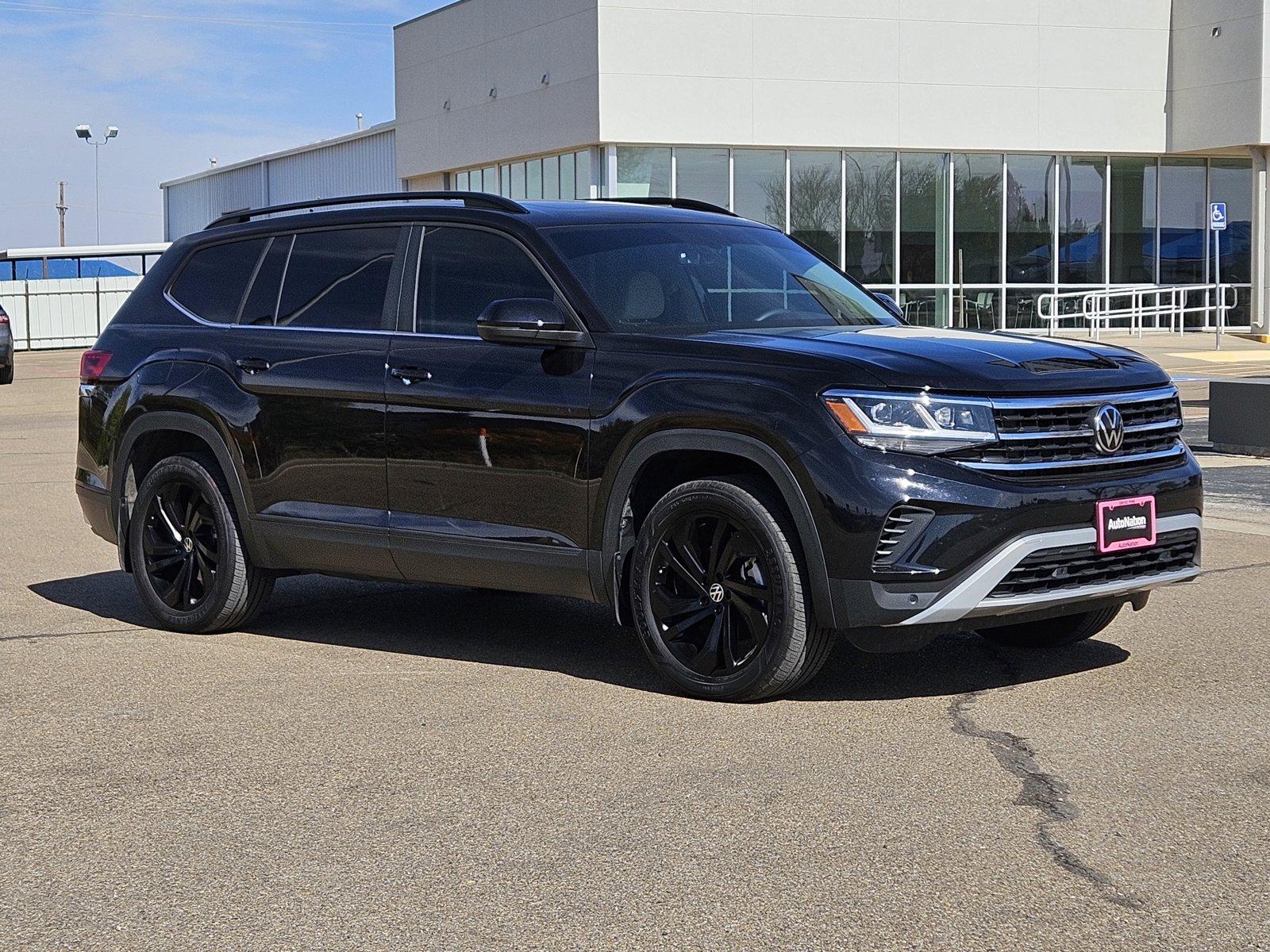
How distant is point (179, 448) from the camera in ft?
26.0

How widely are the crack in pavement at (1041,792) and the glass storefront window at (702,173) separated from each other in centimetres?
2795

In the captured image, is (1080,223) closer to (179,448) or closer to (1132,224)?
(1132,224)

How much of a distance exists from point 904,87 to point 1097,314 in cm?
586

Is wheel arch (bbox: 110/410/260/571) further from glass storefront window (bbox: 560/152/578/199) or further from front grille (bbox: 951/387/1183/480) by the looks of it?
glass storefront window (bbox: 560/152/578/199)

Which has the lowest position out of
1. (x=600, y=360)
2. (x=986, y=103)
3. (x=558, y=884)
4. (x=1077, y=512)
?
(x=558, y=884)

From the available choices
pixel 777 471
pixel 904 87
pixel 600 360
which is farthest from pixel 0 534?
pixel 904 87

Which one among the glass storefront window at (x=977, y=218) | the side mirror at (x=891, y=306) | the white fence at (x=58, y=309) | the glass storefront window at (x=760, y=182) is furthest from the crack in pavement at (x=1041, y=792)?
the white fence at (x=58, y=309)

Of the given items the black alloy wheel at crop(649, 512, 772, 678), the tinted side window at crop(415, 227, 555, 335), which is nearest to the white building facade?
the tinted side window at crop(415, 227, 555, 335)

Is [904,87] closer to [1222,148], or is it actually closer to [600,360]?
[1222,148]

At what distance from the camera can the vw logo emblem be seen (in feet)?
19.3

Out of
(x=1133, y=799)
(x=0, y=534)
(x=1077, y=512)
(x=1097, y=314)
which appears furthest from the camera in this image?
(x=1097, y=314)

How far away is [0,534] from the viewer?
36.3 ft

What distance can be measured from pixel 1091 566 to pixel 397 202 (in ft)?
10.9

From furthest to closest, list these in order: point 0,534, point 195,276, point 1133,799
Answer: point 0,534 → point 195,276 → point 1133,799
